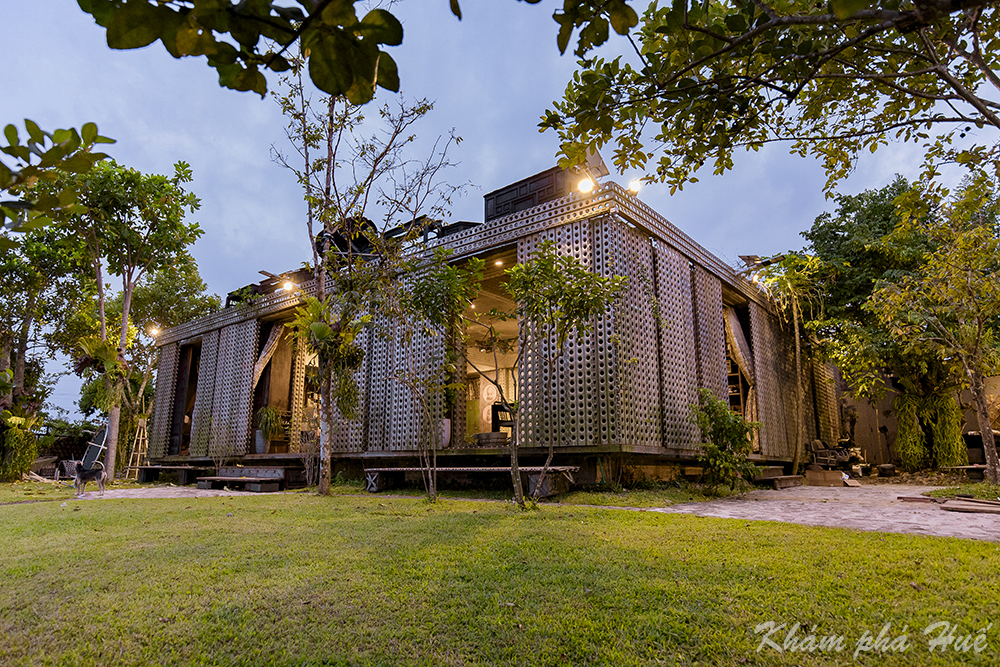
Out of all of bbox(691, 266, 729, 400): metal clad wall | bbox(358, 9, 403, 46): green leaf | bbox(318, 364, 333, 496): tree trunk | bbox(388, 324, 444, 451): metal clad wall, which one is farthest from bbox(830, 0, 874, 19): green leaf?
bbox(691, 266, 729, 400): metal clad wall

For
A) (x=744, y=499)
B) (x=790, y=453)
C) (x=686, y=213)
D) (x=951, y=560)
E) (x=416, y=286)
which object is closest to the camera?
(x=951, y=560)

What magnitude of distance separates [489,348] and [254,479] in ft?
16.6

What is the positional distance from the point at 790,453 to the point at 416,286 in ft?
33.7

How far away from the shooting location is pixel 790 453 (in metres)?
12.3

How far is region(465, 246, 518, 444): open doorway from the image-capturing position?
1011 centimetres

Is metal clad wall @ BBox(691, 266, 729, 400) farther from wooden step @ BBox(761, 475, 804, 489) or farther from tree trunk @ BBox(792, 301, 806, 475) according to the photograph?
tree trunk @ BBox(792, 301, 806, 475)

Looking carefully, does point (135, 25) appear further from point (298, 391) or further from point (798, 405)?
point (798, 405)

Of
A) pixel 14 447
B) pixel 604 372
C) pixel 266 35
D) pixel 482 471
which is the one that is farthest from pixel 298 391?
pixel 266 35

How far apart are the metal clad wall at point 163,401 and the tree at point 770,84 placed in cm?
1683

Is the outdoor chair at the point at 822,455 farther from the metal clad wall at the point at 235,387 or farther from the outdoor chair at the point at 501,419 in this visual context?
the metal clad wall at the point at 235,387

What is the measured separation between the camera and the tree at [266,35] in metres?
0.75

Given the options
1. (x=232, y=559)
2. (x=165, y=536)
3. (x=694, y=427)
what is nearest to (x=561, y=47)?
(x=232, y=559)

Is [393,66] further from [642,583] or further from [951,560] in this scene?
[951,560]

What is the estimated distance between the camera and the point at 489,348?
32.5ft
